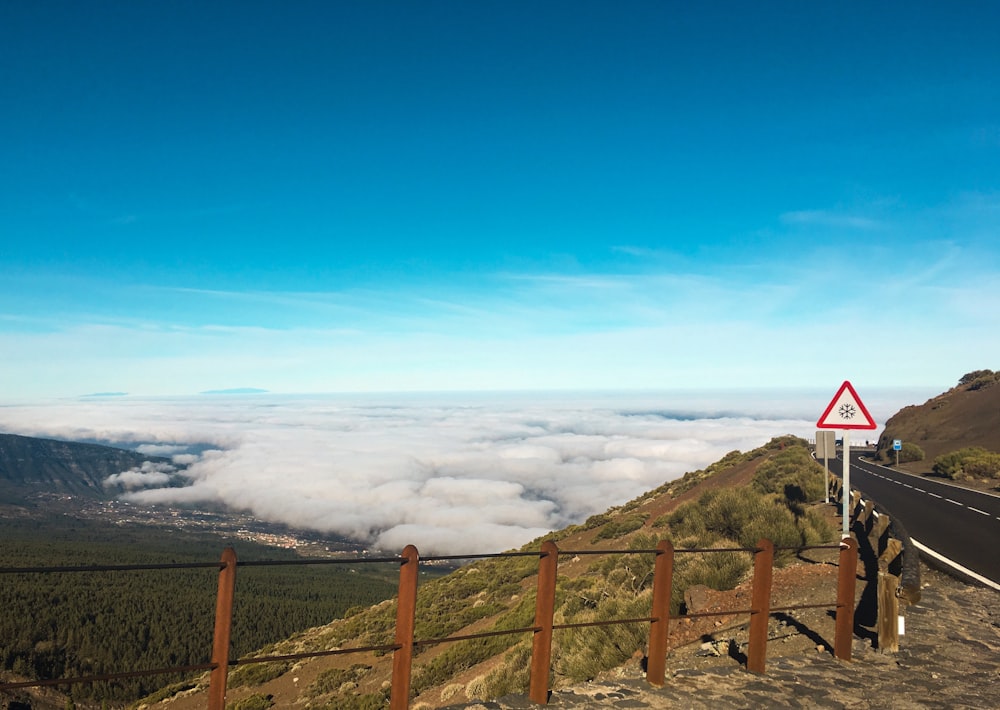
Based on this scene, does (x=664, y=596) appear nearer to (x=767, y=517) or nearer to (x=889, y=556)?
(x=889, y=556)

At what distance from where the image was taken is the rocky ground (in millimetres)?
6344

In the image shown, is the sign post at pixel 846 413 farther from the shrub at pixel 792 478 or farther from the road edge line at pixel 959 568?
the shrub at pixel 792 478

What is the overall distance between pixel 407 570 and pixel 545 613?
4.41 feet

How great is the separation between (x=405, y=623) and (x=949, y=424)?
7251cm

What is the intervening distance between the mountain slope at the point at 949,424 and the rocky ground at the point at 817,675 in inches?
1679

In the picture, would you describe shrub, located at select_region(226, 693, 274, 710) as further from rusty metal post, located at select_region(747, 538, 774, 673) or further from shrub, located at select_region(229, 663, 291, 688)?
rusty metal post, located at select_region(747, 538, 774, 673)

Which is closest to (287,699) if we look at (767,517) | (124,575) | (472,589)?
(472,589)

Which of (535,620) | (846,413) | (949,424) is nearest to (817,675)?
(535,620)

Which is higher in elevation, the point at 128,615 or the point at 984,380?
the point at 984,380

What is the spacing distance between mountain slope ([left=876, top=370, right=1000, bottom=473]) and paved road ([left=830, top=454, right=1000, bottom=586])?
15.8 meters

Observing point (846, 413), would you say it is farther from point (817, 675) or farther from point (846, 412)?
point (817, 675)

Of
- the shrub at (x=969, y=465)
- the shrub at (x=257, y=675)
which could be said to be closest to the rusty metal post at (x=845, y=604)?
the shrub at (x=257, y=675)

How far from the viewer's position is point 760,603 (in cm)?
704

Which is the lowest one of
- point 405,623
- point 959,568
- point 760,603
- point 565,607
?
point 565,607
